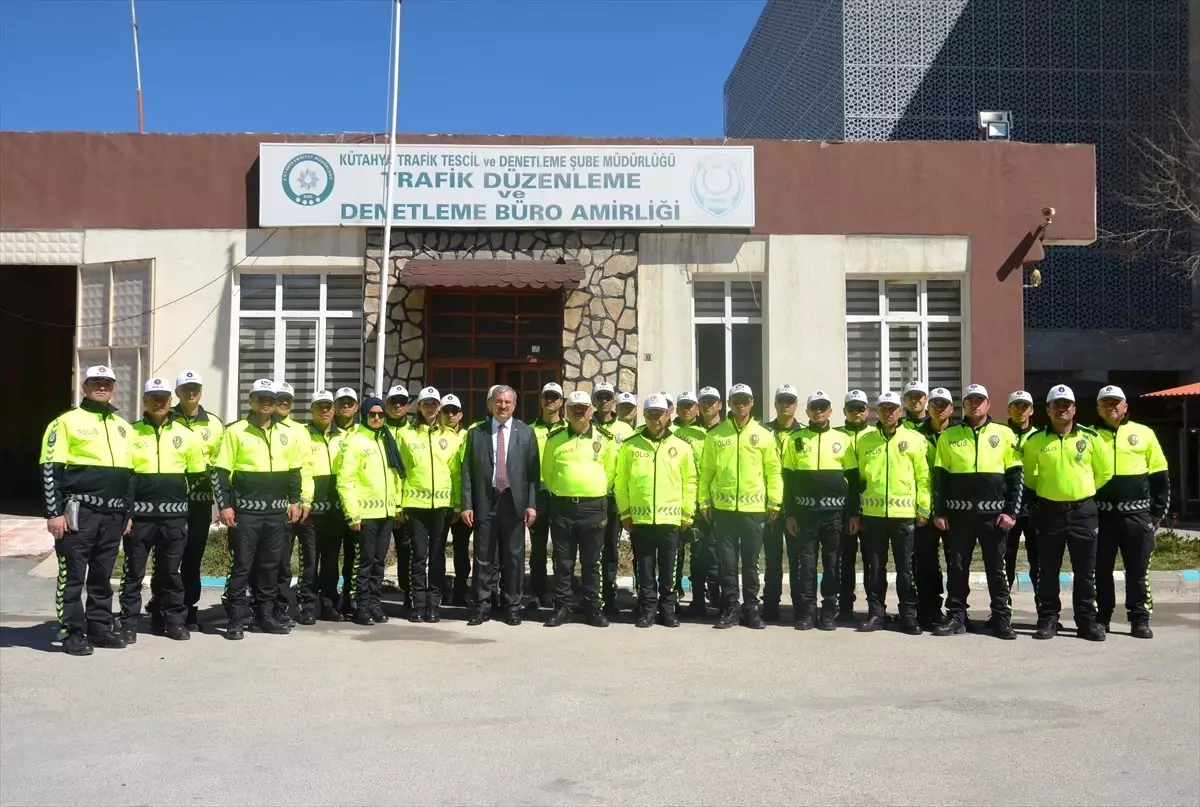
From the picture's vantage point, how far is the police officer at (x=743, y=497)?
9242 millimetres

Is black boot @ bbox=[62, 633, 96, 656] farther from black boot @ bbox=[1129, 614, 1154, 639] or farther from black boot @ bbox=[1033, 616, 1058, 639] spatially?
black boot @ bbox=[1129, 614, 1154, 639]

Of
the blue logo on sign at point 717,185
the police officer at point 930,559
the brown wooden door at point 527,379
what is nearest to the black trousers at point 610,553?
the police officer at point 930,559

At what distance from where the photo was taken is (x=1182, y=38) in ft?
91.9

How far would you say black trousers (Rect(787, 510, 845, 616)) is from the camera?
923cm

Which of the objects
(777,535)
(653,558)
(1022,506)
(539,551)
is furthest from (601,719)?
(1022,506)

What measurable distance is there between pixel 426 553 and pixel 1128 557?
5.85 m

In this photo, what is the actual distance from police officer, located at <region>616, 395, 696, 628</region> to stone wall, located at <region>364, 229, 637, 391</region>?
6950 mm

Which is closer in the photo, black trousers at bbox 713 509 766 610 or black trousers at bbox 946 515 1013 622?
black trousers at bbox 946 515 1013 622

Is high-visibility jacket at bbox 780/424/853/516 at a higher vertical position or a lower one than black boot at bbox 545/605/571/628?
higher

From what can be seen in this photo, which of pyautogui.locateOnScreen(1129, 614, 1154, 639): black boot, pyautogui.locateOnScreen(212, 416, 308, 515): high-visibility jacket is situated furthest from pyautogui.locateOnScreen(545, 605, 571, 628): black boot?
pyautogui.locateOnScreen(1129, 614, 1154, 639): black boot

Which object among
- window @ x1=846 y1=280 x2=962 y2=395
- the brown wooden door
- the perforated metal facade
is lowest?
the brown wooden door

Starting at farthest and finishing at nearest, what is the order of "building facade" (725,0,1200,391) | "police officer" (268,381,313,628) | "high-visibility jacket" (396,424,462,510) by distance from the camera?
"building facade" (725,0,1200,391)
"high-visibility jacket" (396,424,462,510)
"police officer" (268,381,313,628)

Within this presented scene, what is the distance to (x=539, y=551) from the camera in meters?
10.0

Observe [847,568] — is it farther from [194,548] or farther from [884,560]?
[194,548]
